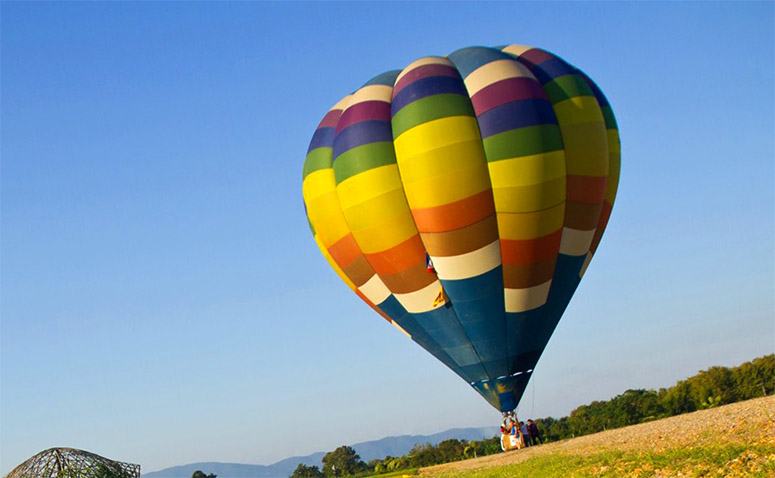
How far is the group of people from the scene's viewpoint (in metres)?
32.3

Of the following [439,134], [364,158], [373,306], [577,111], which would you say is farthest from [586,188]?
[373,306]

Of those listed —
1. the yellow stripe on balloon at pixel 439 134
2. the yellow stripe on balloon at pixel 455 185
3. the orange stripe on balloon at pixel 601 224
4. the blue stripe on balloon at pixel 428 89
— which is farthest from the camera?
the orange stripe on balloon at pixel 601 224

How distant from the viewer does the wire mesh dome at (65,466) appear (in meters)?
30.4

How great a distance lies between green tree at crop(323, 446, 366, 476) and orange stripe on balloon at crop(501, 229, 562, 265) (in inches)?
2288

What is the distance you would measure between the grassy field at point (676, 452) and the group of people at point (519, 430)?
1570mm

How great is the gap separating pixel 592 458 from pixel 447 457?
39685 mm

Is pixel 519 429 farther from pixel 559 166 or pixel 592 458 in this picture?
pixel 559 166

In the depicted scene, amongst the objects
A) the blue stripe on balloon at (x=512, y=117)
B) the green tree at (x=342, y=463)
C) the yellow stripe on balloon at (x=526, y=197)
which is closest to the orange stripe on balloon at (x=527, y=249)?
the yellow stripe on balloon at (x=526, y=197)

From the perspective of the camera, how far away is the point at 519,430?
3256 centimetres

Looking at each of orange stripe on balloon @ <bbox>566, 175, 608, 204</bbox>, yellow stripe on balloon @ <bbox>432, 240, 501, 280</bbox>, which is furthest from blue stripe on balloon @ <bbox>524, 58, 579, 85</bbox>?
yellow stripe on balloon @ <bbox>432, 240, 501, 280</bbox>

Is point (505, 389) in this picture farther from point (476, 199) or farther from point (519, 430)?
point (476, 199)

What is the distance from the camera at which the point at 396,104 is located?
31.7m

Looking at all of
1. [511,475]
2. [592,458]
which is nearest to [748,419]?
[592,458]

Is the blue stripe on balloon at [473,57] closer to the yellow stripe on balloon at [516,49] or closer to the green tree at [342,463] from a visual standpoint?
the yellow stripe on balloon at [516,49]
